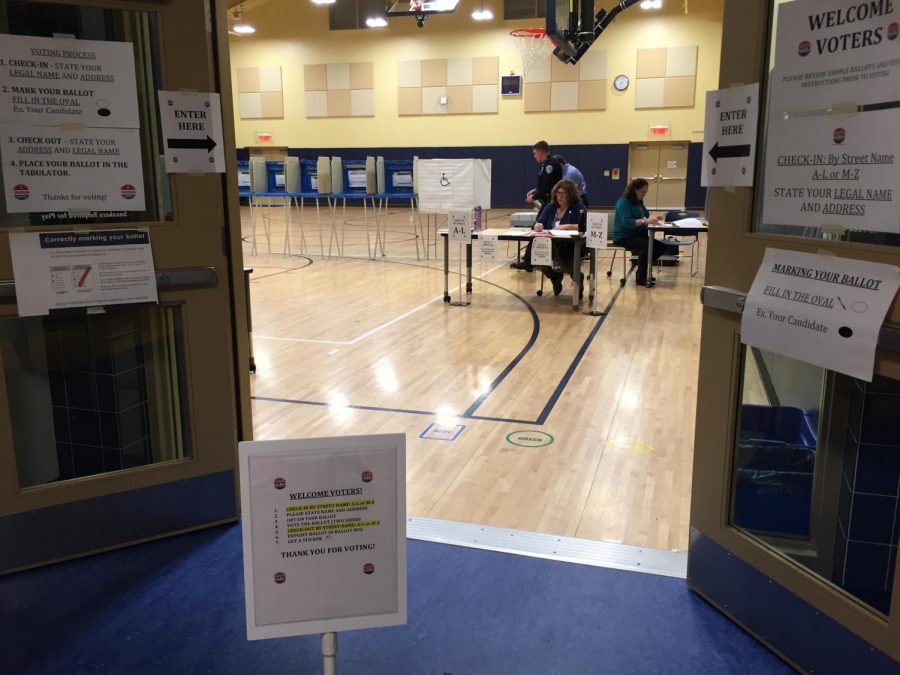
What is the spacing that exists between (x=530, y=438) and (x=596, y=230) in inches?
131

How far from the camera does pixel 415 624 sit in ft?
7.20

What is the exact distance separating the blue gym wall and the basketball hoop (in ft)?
6.74

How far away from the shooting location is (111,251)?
239 cm

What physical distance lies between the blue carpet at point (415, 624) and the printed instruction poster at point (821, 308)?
859mm

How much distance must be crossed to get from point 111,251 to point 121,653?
1196mm

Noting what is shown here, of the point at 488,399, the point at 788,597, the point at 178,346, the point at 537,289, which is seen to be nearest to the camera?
the point at 788,597

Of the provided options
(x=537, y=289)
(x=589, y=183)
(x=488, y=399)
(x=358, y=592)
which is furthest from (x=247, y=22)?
(x=358, y=592)

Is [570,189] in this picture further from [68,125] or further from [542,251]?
[68,125]

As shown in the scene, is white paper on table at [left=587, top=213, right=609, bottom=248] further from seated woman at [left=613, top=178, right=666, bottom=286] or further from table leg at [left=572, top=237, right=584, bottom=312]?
seated woman at [left=613, top=178, right=666, bottom=286]

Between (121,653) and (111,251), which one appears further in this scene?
(111,251)

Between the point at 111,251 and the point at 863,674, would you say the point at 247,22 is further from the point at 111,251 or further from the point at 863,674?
the point at 863,674

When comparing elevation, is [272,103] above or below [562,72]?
below

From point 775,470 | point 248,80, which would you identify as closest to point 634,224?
point 775,470

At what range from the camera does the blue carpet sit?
2.02 m
